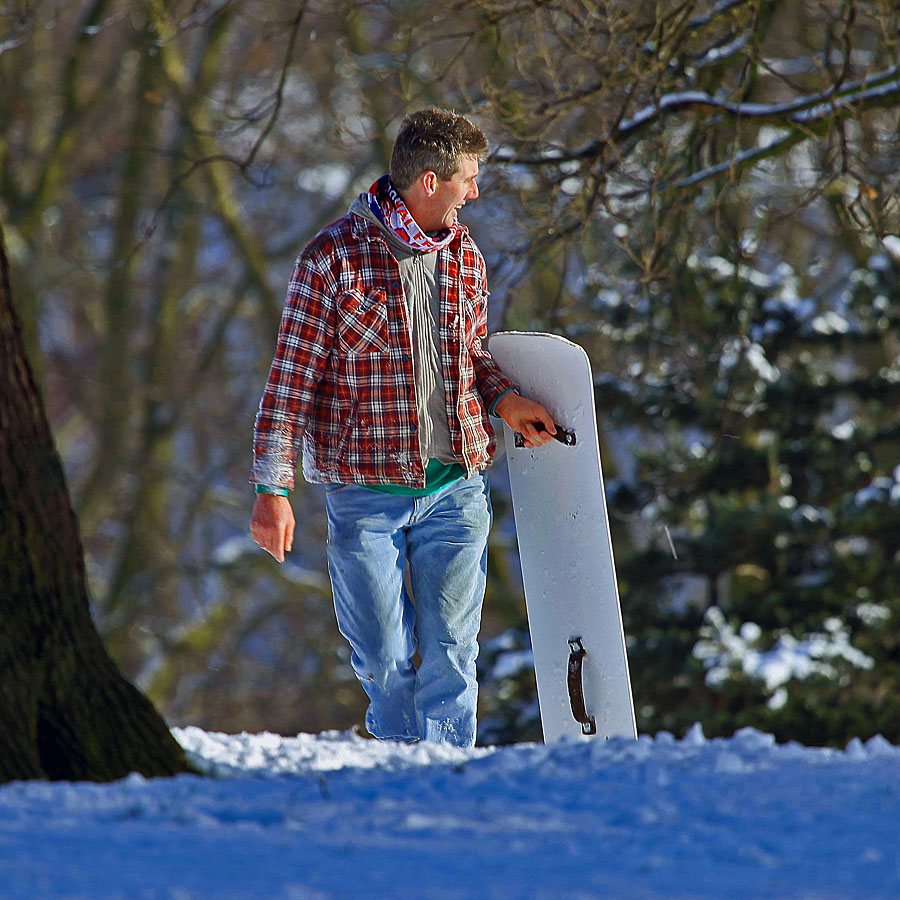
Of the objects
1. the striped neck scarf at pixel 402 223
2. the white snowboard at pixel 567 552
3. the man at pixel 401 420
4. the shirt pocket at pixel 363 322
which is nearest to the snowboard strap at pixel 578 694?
the white snowboard at pixel 567 552

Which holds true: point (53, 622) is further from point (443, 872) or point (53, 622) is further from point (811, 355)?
point (811, 355)

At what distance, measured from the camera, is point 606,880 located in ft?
5.40

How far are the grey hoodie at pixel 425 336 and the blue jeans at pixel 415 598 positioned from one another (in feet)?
0.50

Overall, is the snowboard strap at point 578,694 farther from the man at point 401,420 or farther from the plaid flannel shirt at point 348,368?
the plaid flannel shirt at point 348,368

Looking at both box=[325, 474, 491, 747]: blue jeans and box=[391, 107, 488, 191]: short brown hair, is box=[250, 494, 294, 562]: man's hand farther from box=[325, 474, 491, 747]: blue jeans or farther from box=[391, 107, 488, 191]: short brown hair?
box=[391, 107, 488, 191]: short brown hair

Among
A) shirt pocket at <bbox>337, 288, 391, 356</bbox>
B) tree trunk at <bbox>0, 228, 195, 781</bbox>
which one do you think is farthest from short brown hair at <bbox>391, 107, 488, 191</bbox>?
tree trunk at <bbox>0, 228, 195, 781</bbox>

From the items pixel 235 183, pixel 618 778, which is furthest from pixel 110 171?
pixel 618 778

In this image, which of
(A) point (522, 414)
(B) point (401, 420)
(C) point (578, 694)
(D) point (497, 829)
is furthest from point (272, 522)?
(D) point (497, 829)

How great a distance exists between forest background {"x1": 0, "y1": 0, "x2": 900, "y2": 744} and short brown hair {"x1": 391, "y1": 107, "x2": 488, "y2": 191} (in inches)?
70.1

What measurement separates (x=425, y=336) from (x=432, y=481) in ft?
1.19

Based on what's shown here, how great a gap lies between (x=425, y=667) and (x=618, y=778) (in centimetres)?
98

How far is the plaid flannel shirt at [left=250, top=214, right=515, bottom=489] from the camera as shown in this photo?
2.87m

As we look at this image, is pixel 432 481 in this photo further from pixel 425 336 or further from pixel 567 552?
pixel 567 552

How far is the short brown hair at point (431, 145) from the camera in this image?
2.84m
